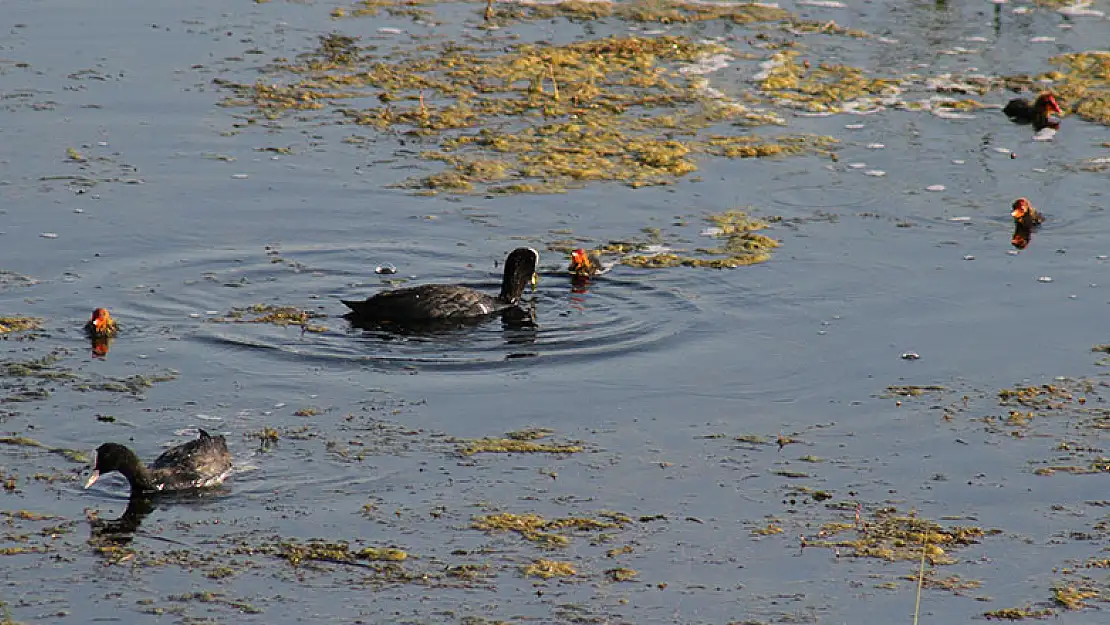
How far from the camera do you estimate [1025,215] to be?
49.5 feet

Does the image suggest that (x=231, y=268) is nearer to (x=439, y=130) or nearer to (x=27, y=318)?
(x=27, y=318)

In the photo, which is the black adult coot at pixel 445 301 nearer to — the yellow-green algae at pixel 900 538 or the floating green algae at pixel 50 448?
the floating green algae at pixel 50 448

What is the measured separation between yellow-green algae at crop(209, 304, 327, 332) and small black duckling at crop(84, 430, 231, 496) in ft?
9.86

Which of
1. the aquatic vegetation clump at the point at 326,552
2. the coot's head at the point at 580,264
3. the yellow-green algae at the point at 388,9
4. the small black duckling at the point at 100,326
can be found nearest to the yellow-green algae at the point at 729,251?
the coot's head at the point at 580,264

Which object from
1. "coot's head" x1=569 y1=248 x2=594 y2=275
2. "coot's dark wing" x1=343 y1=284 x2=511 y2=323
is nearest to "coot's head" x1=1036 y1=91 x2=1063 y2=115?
"coot's head" x1=569 y1=248 x2=594 y2=275

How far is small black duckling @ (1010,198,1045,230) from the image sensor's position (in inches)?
593

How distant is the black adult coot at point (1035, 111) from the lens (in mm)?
18375

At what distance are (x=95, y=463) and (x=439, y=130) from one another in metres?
7.95

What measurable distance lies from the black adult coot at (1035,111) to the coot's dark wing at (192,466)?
1135 centimetres

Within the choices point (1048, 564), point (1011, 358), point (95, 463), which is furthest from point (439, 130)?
point (1048, 564)

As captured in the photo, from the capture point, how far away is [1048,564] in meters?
8.95

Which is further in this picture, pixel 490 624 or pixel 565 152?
pixel 565 152

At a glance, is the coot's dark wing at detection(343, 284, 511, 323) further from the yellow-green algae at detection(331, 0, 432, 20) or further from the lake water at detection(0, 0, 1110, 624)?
the yellow-green algae at detection(331, 0, 432, 20)

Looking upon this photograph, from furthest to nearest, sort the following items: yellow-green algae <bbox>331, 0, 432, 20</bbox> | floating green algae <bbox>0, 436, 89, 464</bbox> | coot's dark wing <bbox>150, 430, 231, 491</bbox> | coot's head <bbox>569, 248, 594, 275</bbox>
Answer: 1. yellow-green algae <bbox>331, 0, 432, 20</bbox>
2. coot's head <bbox>569, 248, 594, 275</bbox>
3. floating green algae <bbox>0, 436, 89, 464</bbox>
4. coot's dark wing <bbox>150, 430, 231, 491</bbox>
